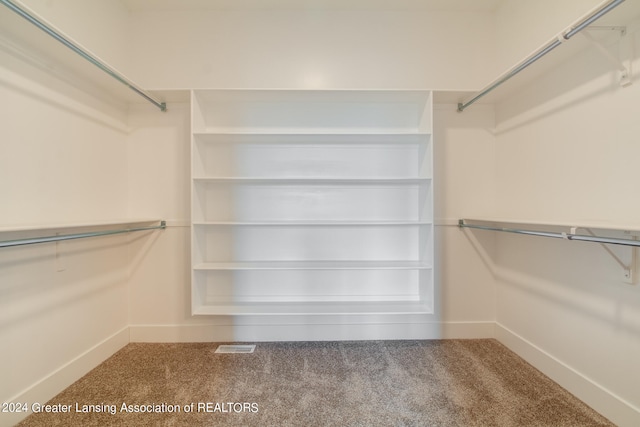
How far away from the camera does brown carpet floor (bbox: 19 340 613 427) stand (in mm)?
1312

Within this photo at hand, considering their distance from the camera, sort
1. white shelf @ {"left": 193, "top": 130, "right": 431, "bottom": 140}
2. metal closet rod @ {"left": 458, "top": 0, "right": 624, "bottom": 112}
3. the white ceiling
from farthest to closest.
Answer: the white ceiling → white shelf @ {"left": 193, "top": 130, "right": 431, "bottom": 140} → metal closet rod @ {"left": 458, "top": 0, "right": 624, "bottom": 112}

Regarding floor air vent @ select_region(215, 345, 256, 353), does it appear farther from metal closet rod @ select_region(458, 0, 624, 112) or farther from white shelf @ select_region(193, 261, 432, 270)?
metal closet rod @ select_region(458, 0, 624, 112)

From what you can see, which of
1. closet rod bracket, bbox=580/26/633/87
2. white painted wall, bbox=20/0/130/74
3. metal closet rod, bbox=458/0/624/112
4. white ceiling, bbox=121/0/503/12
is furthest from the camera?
white ceiling, bbox=121/0/503/12

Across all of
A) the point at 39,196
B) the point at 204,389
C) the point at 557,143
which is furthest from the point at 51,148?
the point at 557,143

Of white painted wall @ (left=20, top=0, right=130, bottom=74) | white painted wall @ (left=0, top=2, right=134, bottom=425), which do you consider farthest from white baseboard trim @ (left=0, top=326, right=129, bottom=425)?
white painted wall @ (left=20, top=0, right=130, bottom=74)

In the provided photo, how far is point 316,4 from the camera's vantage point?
205 centimetres

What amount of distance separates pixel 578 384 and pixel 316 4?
307 centimetres

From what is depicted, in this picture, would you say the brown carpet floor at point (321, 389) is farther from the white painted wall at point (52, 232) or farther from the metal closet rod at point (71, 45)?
the metal closet rod at point (71, 45)

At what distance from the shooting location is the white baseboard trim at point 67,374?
130cm

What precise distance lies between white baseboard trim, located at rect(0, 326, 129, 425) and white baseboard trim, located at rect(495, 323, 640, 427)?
2.93 metres

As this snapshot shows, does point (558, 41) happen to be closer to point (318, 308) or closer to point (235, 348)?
point (318, 308)

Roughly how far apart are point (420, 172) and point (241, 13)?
194 cm

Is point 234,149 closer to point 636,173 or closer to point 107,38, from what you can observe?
point 107,38

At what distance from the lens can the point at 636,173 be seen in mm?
1196
